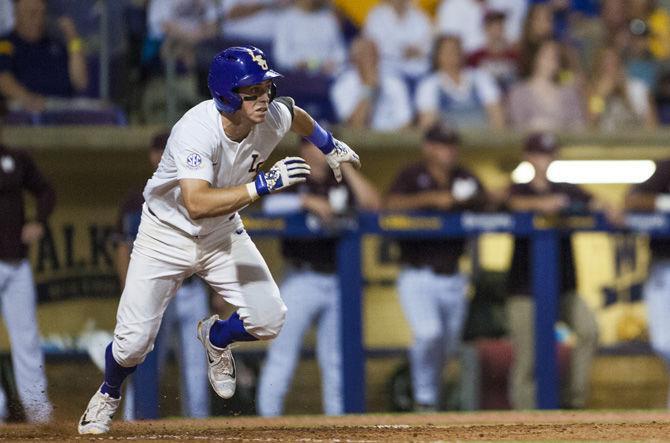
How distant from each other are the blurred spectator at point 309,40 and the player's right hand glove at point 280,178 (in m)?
4.20

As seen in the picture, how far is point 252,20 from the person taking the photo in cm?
907

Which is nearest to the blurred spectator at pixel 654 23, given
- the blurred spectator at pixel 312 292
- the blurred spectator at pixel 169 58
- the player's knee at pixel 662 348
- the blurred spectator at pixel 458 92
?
the blurred spectator at pixel 458 92

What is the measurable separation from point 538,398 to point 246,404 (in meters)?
1.94

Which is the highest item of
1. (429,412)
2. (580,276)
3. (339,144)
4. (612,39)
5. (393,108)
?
(612,39)

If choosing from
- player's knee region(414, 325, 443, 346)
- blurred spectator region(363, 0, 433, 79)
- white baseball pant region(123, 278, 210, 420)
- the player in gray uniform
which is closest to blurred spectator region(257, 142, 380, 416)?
white baseball pant region(123, 278, 210, 420)

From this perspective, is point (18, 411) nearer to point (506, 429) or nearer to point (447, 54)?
point (506, 429)

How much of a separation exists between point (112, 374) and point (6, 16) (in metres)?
3.78

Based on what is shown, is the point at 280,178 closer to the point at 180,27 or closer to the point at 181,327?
the point at 181,327

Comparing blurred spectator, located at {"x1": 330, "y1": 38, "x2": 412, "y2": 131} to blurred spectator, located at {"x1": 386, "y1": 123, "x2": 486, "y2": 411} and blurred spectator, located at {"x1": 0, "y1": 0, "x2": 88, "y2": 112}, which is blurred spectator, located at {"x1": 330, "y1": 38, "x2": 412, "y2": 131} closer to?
blurred spectator, located at {"x1": 386, "y1": 123, "x2": 486, "y2": 411}

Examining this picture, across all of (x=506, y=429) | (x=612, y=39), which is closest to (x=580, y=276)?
(x=612, y=39)

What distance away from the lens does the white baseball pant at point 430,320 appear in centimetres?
758

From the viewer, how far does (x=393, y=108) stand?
9.02m

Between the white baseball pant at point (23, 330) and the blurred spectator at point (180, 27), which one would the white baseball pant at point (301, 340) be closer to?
the white baseball pant at point (23, 330)

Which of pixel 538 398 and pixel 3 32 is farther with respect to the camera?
pixel 3 32
